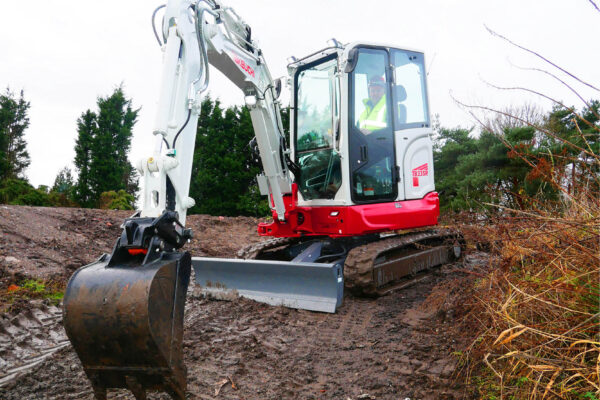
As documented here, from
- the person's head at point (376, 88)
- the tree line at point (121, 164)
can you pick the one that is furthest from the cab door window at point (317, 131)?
the tree line at point (121, 164)

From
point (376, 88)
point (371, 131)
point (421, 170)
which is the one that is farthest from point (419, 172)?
point (376, 88)

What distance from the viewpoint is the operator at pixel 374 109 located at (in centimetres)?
528

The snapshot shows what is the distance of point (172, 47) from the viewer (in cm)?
346

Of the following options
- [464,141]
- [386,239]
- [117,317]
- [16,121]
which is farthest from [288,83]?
[16,121]

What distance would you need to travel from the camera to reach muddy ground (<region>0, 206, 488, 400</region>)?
282cm

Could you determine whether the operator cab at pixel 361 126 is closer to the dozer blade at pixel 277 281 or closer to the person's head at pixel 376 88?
the person's head at pixel 376 88

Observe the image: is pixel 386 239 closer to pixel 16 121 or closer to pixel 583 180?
pixel 583 180

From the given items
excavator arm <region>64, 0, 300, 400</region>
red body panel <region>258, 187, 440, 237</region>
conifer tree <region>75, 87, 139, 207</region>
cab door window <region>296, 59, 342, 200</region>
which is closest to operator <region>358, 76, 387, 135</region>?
cab door window <region>296, 59, 342, 200</region>

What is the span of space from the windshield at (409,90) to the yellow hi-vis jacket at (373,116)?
0.18 m

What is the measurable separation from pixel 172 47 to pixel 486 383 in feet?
10.2

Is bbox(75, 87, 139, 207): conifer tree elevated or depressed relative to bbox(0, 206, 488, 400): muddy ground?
elevated

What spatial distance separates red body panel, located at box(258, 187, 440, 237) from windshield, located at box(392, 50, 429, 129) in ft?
3.23

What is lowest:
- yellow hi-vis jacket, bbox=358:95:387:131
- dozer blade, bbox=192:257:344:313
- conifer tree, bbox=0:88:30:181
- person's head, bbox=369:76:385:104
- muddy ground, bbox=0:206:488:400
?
muddy ground, bbox=0:206:488:400

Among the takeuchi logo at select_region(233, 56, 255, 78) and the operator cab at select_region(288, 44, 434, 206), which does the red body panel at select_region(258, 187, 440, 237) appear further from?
the takeuchi logo at select_region(233, 56, 255, 78)
